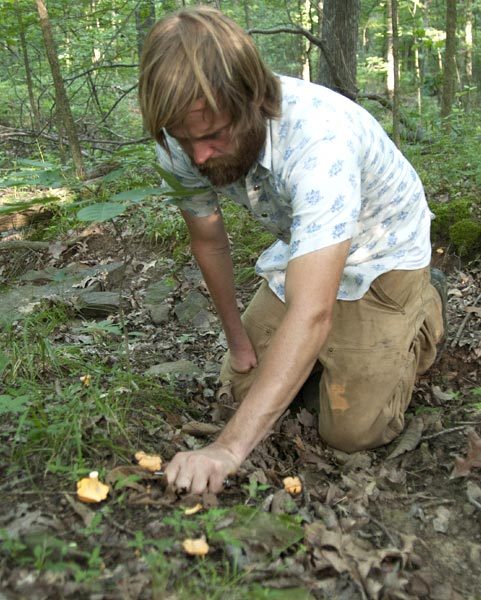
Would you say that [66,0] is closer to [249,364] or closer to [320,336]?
[249,364]

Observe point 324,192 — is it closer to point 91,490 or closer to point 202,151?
point 202,151

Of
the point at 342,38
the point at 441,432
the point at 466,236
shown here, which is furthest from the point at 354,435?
the point at 342,38

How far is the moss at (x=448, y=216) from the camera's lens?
4570mm

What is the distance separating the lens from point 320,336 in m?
2.09

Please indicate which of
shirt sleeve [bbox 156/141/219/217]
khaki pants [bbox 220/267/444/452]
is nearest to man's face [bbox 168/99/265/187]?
shirt sleeve [bbox 156/141/219/217]

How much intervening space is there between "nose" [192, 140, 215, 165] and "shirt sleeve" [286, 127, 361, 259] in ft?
1.07

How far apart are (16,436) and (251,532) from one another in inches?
37.8

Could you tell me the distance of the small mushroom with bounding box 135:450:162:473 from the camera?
2.16 metres

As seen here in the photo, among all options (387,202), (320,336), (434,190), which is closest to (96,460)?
(320,336)

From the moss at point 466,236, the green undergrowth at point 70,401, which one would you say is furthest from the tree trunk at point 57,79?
the moss at point 466,236

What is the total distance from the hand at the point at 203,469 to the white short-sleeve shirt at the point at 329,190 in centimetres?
73

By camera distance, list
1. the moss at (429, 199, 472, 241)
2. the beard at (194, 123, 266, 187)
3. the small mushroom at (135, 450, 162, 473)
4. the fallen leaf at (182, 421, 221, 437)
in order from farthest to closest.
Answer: the moss at (429, 199, 472, 241) < the fallen leaf at (182, 421, 221, 437) < the beard at (194, 123, 266, 187) < the small mushroom at (135, 450, 162, 473)

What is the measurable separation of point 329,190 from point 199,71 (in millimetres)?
605

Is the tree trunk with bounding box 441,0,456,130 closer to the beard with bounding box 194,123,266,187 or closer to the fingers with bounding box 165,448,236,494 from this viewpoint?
the beard with bounding box 194,123,266,187
